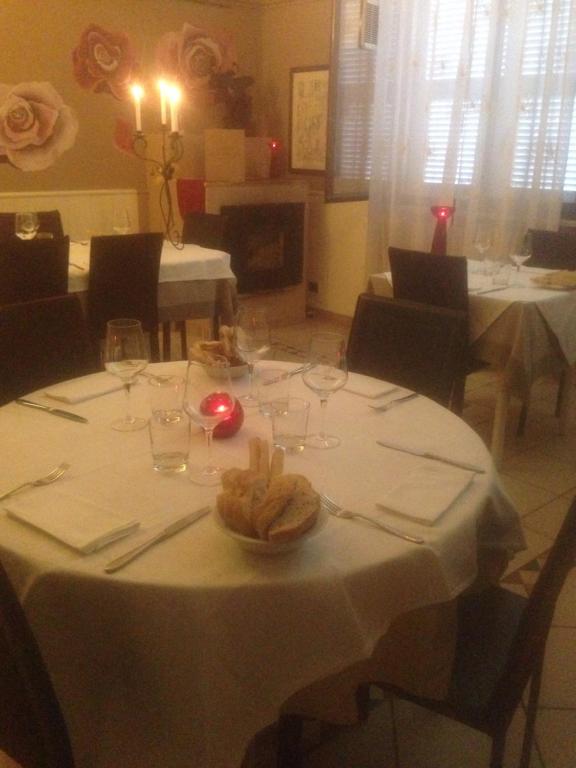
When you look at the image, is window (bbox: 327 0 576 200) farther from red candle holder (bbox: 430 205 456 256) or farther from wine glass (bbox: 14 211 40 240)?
wine glass (bbox: 14 211 40 240)

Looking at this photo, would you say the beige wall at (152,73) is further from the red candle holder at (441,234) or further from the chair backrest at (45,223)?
the red candle holder at (441,234)

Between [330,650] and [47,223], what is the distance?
3.35 metres

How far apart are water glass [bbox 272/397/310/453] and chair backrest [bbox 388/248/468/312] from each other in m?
1.52

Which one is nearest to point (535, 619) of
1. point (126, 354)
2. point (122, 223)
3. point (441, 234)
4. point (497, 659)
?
point (497, 659)

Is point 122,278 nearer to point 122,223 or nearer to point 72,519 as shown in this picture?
point 122,223

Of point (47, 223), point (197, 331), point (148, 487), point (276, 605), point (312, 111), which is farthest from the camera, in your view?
point (312, 111)

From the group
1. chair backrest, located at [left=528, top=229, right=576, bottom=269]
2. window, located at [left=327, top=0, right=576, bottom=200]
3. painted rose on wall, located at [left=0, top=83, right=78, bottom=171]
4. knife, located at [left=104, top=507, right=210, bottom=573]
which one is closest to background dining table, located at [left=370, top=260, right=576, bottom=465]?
chair backrest, located at [left=528, top=229, right=576, bottom=269]

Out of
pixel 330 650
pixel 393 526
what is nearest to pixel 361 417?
pixel 393 526

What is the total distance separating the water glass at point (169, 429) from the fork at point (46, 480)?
164 millimetres

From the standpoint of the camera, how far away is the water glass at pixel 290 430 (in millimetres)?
1331

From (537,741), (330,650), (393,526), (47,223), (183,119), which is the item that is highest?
(183,119)

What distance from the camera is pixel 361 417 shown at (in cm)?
151

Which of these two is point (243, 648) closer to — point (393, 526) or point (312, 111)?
point (393, 526)

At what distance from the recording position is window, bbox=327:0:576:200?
12.3 ft
